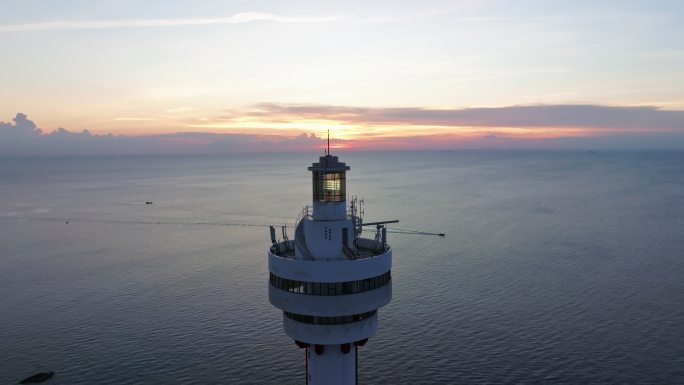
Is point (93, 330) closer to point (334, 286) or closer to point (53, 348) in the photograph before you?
→ point (53, 348)

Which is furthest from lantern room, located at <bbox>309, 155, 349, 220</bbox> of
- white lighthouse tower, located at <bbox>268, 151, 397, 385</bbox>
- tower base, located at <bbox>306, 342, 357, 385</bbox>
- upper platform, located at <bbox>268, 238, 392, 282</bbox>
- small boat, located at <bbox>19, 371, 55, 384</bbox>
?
small boat, located at <bbox>19, 371, 55, 384</bbox>

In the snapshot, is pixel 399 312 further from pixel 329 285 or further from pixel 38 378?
pixel 329 285

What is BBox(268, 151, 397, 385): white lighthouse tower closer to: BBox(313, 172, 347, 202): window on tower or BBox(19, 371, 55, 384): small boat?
BBox(313, 172, 347, 202): window on tower

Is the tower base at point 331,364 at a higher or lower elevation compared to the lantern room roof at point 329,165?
lower

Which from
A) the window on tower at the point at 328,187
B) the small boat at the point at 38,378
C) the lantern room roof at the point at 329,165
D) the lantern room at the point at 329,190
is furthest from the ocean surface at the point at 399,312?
the lantern room roof at the point at 329,165

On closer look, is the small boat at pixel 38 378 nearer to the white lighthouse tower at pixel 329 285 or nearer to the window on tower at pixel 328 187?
the white lighthouse tower at pixel 329 285

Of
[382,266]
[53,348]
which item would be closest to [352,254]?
[382,266]
